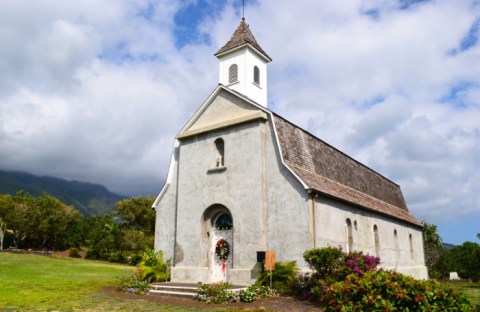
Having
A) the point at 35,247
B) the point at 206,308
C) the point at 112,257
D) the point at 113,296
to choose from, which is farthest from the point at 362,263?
the point at 35,247

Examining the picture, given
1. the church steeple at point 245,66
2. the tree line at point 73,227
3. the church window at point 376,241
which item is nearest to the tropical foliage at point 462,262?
the church window at point 376,241

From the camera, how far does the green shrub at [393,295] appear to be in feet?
22.5

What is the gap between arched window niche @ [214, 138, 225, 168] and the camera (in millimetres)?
20969

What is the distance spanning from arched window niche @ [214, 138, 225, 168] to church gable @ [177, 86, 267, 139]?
79cm

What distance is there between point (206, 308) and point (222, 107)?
11292mm

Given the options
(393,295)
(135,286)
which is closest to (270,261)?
(135,286)

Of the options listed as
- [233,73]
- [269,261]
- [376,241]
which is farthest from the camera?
[376,241]

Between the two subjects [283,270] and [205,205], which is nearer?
[283,270]

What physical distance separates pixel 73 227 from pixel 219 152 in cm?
5270

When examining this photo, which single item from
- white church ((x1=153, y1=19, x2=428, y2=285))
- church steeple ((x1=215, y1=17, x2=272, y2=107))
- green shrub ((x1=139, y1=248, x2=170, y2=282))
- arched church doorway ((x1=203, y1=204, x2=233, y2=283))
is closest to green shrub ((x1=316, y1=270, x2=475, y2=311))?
white church ((x1=153, y1=19, x2=428, y2=285))

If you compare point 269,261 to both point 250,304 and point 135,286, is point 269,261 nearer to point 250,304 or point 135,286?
point 250,304

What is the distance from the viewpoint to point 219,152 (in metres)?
21.3

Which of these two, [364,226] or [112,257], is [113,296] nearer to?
[364,226]

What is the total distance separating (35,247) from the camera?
63625mm
